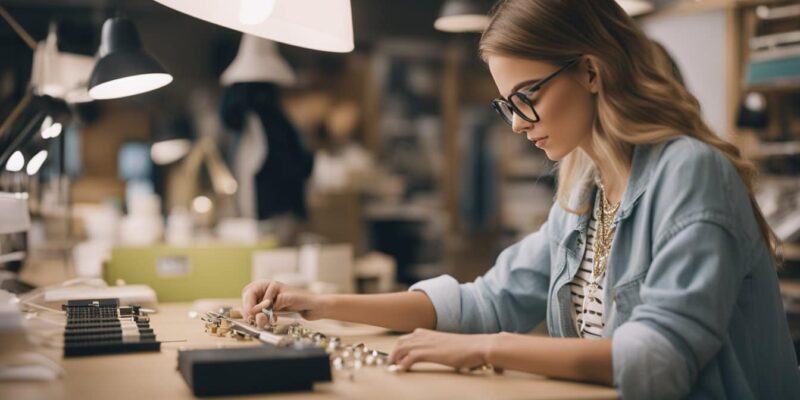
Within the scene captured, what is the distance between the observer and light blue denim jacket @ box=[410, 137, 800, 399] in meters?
1.43

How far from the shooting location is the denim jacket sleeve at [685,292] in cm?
141

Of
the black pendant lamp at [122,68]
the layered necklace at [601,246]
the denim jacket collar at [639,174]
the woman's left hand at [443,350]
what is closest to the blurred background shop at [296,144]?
the black pendant lamp at [122,68]


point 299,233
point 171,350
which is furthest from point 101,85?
point 299,233

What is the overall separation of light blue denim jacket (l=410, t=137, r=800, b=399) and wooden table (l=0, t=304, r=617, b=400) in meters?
0.11

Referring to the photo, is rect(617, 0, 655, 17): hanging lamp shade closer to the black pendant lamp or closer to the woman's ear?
the woman's ear

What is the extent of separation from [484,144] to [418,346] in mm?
7487

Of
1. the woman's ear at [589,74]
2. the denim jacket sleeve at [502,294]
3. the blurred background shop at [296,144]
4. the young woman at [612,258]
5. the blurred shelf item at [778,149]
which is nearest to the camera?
the young woman at [612,258]

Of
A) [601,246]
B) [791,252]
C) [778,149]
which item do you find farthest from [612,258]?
[778,149]

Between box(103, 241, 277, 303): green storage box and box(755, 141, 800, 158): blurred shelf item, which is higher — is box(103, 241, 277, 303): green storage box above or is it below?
below

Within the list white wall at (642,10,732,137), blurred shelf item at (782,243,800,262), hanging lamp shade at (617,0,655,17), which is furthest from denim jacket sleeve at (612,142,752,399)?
white wall at (642,10,732,137)

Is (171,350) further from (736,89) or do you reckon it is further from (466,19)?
(736,89)

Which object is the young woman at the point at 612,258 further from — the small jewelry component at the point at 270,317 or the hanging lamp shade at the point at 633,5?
the hanging lamp shade at the point at 633,5

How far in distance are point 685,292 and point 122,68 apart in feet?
5.38

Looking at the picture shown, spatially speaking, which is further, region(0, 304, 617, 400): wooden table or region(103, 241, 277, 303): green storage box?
region(103, 241, 277, 303): green storage box
